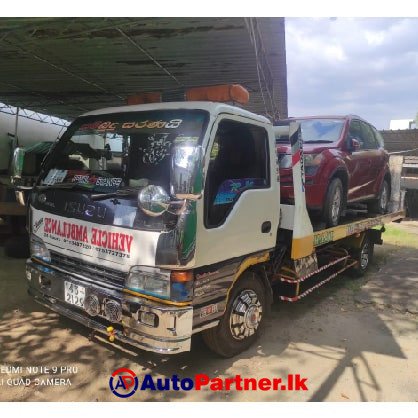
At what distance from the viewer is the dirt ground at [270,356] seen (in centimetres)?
307

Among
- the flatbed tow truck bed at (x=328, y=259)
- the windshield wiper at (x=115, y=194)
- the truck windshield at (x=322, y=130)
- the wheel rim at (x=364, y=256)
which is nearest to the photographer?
the windshield wiper at (x=115, y=194)

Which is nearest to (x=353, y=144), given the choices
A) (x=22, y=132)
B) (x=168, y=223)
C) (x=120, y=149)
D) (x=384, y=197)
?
(x=384, y=197)

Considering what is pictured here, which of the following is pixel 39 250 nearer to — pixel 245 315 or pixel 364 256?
pixel 245 315

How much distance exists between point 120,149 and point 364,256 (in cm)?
479

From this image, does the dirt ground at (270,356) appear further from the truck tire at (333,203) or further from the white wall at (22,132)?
the white wall at (22,132)

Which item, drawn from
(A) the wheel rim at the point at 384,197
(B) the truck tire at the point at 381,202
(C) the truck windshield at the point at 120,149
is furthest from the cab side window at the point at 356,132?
(C) the truck windshield at the point at 120,149

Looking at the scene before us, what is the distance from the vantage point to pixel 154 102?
3.86 metres

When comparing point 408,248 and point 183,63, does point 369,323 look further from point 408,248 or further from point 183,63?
point 408,248

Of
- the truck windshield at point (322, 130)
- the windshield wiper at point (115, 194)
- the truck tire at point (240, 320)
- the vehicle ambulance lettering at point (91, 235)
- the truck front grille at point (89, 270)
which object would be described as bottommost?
the truck tire at point (240, 320)

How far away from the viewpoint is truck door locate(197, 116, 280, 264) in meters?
3.07

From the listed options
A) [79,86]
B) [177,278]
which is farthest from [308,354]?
[79,86]

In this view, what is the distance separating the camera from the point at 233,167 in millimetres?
3520

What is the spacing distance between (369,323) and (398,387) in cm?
145

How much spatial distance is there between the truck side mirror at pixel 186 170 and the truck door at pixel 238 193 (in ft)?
1.51
